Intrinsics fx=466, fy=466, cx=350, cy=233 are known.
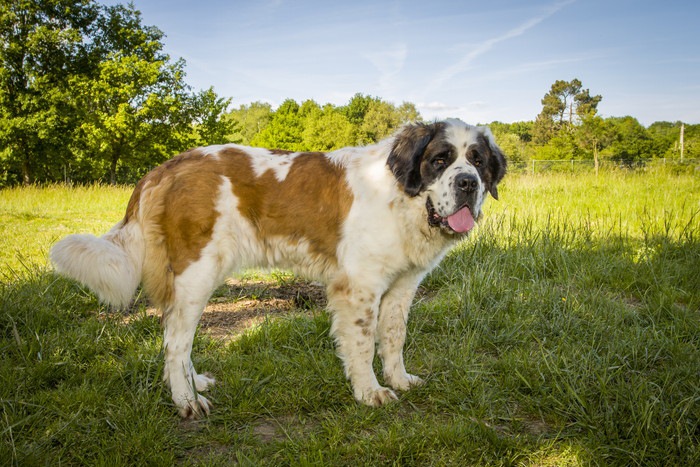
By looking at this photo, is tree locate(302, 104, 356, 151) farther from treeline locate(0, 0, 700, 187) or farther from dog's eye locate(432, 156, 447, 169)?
dog's eye locate(432, 156, 447, 169)

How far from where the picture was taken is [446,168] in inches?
115

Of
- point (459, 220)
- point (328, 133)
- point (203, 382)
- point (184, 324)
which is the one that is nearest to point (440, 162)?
point (459, 220)

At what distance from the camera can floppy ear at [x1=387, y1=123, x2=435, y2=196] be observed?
295 centimetres

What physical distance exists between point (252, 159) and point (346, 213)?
2.41ft

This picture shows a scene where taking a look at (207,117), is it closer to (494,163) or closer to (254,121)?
(494,163)

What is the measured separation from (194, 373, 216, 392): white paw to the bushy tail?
67 cm

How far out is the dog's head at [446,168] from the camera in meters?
2.82

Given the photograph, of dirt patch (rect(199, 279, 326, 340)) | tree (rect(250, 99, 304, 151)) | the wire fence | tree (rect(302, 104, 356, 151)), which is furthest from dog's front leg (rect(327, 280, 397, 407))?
tree (rect(250, 99, 304, 151))

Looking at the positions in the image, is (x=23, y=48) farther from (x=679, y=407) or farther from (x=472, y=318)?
(x=679, y=407)

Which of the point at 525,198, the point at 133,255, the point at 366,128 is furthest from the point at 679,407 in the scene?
the point at 366,128

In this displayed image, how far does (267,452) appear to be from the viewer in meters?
2.36

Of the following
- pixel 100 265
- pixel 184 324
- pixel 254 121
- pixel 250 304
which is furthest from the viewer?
pixel 254 121

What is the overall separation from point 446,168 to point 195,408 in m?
2.08

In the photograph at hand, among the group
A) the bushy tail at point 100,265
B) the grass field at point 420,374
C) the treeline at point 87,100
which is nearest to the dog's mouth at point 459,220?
the grass field at point 420,374
